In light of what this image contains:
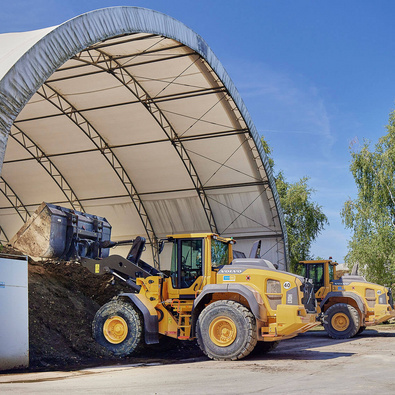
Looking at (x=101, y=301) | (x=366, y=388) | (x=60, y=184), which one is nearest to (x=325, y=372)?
(x=366, y=388)

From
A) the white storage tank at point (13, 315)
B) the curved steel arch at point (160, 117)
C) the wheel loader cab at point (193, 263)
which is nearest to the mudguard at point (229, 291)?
the wheel loader cab at point (193, 263)

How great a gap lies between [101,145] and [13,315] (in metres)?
15.0

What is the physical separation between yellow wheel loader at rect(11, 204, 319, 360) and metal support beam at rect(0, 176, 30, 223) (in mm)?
15834

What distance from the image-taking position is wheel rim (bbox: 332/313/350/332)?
17938 mm

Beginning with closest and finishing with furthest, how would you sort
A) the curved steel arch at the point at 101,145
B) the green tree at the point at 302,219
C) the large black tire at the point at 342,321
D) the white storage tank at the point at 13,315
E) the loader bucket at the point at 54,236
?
the white storage tank at the point at 13,315
the loader bucket at the point at 54,236
the large black tire at the point at 342,321
the curved steel arch at the point at 101,145
the green tree at the point at 302,219

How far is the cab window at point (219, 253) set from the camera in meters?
12.1

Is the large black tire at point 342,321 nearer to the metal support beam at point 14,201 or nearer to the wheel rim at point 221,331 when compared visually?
the wheel rim at point 221,331

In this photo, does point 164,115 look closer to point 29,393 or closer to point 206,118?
point 206,118

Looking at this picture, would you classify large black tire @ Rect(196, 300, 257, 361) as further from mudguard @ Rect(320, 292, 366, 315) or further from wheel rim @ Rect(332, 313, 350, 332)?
mudguard @ Rect(320, 292, 366, 315)

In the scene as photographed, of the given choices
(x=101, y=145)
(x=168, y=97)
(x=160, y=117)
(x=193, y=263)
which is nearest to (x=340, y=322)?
(x=193, y=263)

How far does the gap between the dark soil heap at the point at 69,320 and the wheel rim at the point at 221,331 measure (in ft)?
4.56

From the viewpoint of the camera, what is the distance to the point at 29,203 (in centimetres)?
2797

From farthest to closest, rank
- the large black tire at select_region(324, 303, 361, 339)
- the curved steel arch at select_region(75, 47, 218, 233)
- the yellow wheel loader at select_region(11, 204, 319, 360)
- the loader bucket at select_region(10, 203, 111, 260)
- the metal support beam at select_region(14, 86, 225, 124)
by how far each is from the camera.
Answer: the metal support beam at select_region(14, 86, 225, 124), the curved steel arch at select_region(75, 47, 218, 233), the large black tire at select_region(324, 303, 361, 339), the loader bucket at select_region(10, 203, 111, 260), the yellow wheel loader at select_region(11, 204, 319, 360)

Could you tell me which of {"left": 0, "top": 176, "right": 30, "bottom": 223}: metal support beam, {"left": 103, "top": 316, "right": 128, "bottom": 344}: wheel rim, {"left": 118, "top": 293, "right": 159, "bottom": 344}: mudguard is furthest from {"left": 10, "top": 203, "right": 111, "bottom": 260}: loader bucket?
{"left": 0, "top": 176, "right": 30, "bottom": 223}: metal support beam
